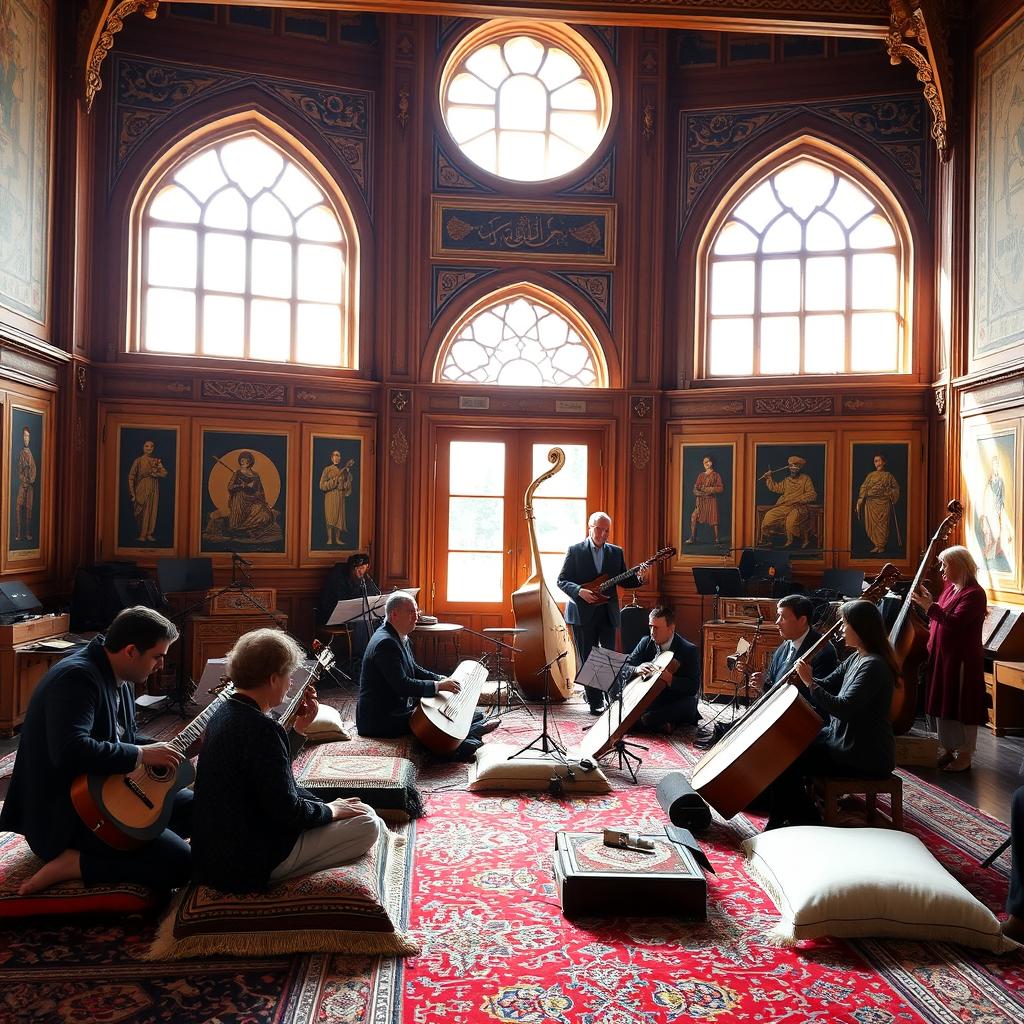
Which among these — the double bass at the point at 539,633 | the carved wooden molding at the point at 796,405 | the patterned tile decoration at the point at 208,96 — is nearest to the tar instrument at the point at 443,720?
the double bass at the point at 539,633

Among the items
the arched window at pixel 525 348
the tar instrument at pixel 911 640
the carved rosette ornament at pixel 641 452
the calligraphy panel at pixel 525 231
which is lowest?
the tar instrument at pixel 911 640

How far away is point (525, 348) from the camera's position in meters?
10.3

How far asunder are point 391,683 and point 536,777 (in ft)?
3.58

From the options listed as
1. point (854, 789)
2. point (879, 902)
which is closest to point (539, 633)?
point (854, 789)

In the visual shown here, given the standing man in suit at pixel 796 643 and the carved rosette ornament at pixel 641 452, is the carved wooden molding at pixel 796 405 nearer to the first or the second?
the carved rosette ornament at pixel 641 452

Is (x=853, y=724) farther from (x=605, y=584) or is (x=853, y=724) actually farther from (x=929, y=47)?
(x=929, y=47)

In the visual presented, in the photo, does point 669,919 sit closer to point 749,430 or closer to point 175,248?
point 749,430

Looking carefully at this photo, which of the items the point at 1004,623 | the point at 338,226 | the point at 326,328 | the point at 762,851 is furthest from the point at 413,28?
the point at 762,851

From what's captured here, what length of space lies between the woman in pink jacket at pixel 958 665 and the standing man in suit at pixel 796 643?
1025mm

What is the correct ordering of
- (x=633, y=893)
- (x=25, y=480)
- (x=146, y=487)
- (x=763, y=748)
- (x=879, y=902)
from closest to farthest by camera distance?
(x=879, y=902)
(x=633, y=893)
(x=763, y=748)
(x=25, y=480)
(x=146, y=487)

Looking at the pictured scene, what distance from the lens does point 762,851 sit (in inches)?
167

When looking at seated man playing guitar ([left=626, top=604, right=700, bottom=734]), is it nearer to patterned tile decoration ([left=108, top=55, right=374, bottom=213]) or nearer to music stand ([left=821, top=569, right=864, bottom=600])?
music stand ([left=821, top=569, right=864, bottom=600])

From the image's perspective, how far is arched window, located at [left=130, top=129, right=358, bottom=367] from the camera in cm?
963

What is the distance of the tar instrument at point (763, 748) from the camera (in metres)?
4.47
